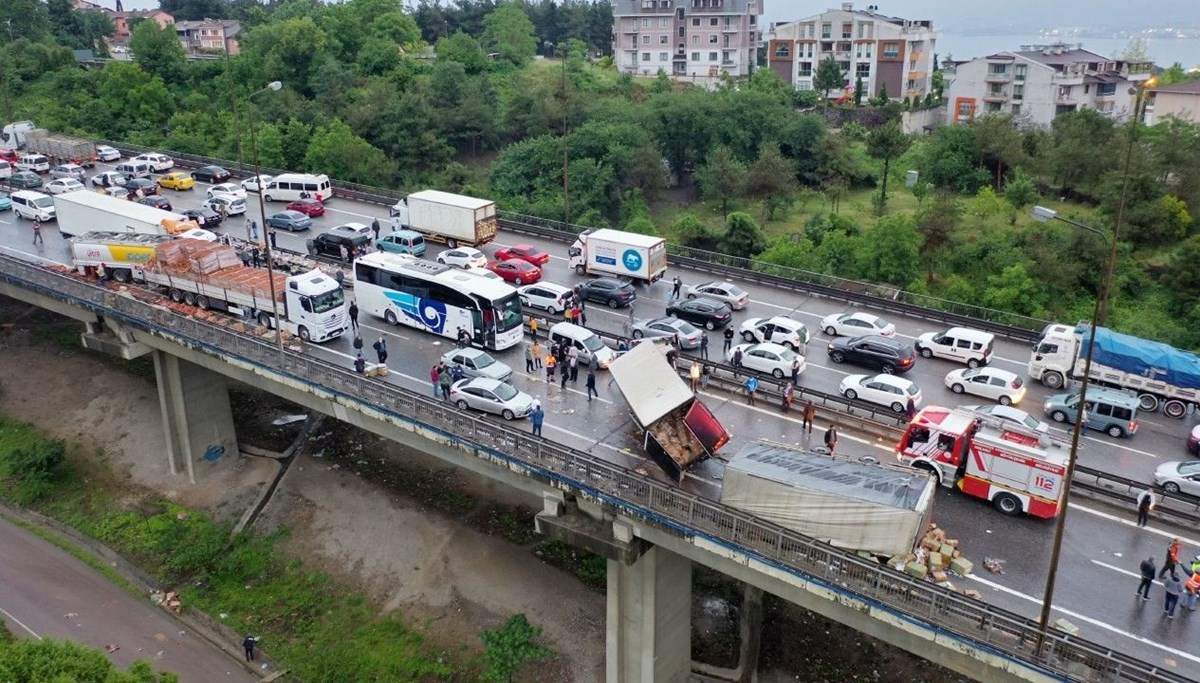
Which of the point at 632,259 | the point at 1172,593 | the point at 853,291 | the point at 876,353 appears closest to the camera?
the point at 1172,593

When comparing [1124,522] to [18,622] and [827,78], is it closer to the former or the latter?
[18,622]

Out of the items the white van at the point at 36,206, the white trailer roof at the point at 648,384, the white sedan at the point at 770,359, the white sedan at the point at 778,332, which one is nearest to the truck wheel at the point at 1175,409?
the white sedan at the point at 770,359

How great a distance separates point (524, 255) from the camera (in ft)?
154

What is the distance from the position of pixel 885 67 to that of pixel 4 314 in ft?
283

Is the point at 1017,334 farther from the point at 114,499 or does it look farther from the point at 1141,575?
the point at 114,499

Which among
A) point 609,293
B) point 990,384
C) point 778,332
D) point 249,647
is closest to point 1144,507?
point 990,384

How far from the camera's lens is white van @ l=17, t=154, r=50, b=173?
69125 mm

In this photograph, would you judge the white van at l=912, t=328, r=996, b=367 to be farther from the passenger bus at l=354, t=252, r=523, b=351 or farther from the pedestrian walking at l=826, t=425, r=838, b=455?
the passenger bus at l=354, t=252, r=523, b=351

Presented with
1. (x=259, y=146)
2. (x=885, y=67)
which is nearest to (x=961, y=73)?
(x=885, y=67)

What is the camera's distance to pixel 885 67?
325ft

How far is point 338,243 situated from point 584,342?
19.1 metres

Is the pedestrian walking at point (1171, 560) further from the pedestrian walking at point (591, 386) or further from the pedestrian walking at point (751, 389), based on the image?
the pedestrian walking at point (591, 386)

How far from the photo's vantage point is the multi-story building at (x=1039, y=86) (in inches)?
3376

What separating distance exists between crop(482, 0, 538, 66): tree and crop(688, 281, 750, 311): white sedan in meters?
71.4
